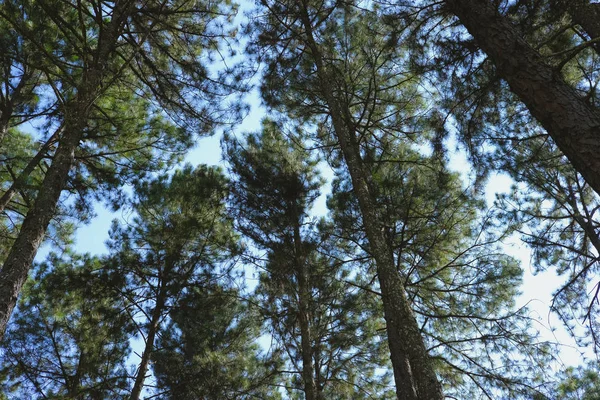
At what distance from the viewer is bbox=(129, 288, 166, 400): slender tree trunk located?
249 inches

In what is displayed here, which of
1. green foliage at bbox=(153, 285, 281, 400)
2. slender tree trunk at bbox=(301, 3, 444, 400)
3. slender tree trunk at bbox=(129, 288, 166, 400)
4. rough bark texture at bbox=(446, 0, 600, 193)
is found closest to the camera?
rough bark texture at bbox=(446, 0, 600, 193)

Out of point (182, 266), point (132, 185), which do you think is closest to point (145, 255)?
point (182, 266)

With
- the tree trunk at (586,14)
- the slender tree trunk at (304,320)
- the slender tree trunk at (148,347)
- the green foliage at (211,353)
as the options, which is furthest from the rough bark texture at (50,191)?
the tree trunk at (586,14)

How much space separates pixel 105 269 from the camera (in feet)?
24.7

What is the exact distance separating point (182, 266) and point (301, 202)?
2415 mm

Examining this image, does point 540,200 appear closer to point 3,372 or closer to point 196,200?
point 196,200

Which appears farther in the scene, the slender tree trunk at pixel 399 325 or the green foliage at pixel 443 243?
the green foliage at pixel 443 243

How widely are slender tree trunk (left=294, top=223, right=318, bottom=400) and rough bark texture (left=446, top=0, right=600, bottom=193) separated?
4.36 meters

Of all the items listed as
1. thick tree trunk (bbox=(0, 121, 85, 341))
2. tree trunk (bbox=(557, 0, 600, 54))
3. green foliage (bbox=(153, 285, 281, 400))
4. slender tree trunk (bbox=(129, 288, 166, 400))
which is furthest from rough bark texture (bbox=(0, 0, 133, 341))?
tree trunk (bbox=(557, 0, 600, 54))

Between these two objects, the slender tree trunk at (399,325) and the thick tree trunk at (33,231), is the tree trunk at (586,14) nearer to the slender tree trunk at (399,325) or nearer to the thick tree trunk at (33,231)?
the slender tree trunk at (399,325)

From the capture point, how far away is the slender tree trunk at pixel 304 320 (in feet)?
19.2

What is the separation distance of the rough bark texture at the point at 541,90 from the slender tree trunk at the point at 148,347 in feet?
20.1

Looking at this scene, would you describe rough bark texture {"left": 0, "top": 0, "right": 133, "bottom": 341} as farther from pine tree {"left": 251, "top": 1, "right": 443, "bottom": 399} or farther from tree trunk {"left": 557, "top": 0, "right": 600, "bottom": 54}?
tree trunk {"left": 557, "top": 0, "right": 600, "bottom": 54}

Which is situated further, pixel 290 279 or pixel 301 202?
pixel 301 202
